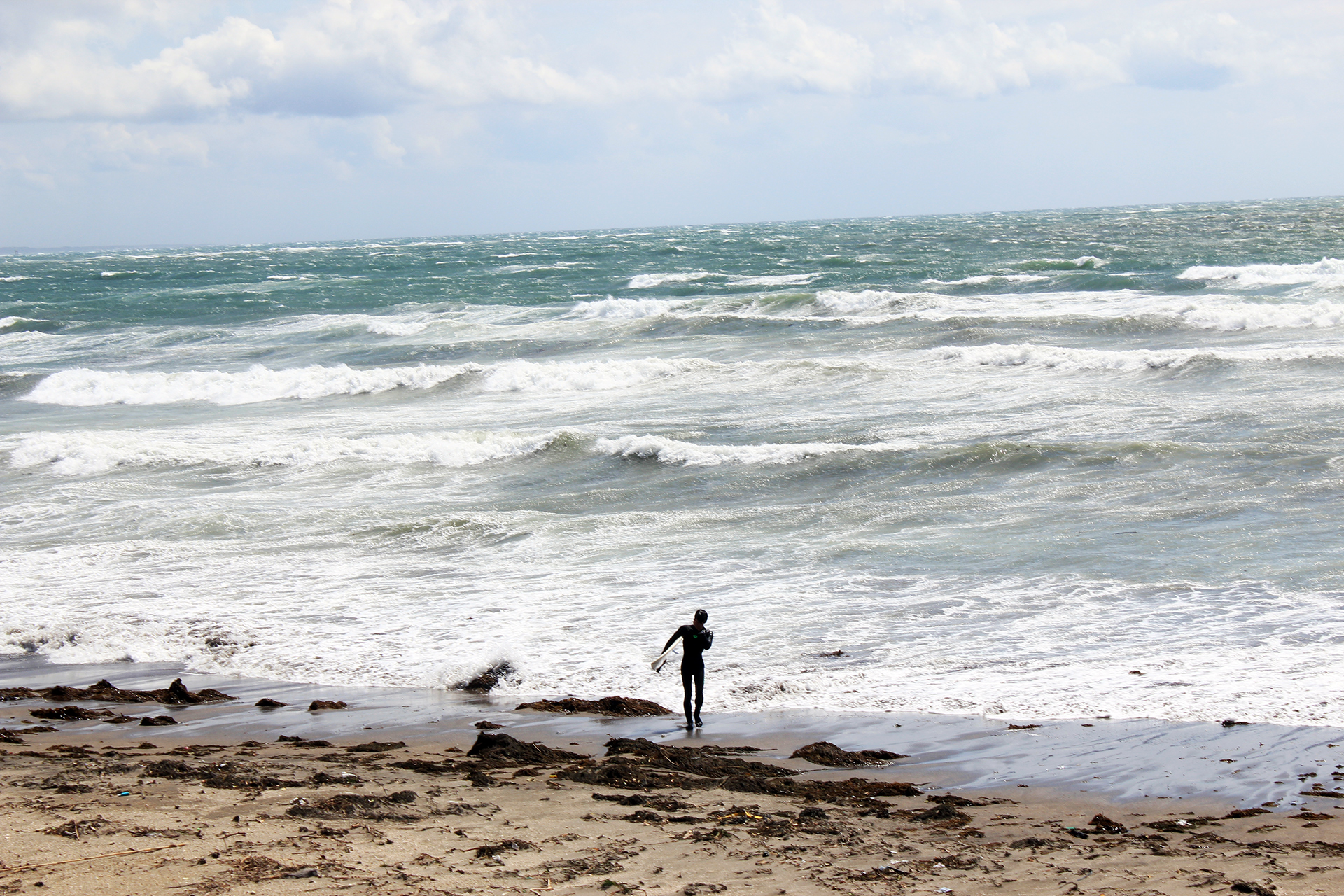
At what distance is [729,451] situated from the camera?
17.4 m

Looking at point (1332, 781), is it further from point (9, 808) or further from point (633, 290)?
point (633, 290)

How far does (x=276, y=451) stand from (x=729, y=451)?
8158 mm

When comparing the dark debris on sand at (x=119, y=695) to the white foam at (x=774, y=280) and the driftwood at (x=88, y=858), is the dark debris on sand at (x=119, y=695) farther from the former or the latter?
the white foam at (x=774, y=280)

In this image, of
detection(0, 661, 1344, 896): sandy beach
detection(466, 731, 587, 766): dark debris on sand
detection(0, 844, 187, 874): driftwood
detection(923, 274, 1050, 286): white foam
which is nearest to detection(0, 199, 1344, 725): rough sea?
detection(0, 661, 1344, 896): sandy beach

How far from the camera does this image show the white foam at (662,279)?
50062 millimetres

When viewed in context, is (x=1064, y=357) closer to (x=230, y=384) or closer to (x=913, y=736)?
(x=913, y=736)

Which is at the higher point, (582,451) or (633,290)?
(633,290)

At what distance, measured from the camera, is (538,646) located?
974 cm

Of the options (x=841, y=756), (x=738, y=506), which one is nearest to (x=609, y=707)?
(x=841, y=756)

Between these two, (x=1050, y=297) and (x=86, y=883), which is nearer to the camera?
(x=86, y=883)

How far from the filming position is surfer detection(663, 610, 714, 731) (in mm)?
7832

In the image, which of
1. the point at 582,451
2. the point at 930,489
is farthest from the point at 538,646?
the point at 582,451

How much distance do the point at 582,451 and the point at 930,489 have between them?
6232 mm

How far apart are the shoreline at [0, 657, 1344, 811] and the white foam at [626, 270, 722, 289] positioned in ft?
135
